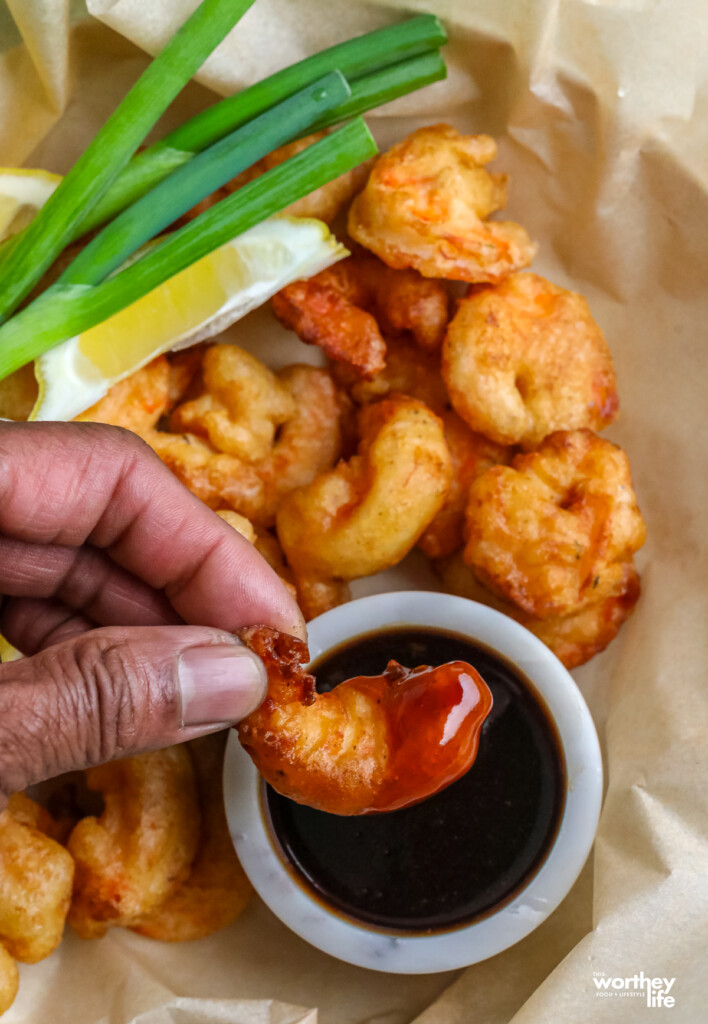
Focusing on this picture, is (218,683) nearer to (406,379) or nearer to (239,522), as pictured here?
(239,522)

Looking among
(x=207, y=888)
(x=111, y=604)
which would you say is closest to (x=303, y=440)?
(x=111, y=604)

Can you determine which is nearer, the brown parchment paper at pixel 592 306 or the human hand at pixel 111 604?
the human hand at pixel 111 604

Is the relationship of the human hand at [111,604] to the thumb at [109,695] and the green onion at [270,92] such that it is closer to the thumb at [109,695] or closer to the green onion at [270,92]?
the thumb at [109,695]

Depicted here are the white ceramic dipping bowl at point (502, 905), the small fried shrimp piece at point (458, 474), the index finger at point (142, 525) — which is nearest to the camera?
the index finger at point (142, 525)

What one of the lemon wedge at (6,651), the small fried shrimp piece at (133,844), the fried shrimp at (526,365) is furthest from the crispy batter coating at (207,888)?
the fried shrimp at (526,365)

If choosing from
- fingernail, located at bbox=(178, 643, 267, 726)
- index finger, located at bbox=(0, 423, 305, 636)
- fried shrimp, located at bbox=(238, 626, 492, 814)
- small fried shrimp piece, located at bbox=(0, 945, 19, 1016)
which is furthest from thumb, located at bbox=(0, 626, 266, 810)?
small fried shrimp piece, located at bbox=(0, 945, 19, 1016)

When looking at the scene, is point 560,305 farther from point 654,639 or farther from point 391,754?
point 391,754

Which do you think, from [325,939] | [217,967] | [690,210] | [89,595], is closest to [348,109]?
[690,210]
